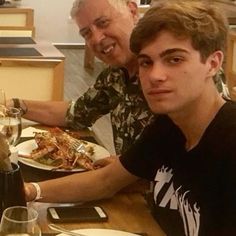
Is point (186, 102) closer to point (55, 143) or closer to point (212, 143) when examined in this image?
point (212, 143)

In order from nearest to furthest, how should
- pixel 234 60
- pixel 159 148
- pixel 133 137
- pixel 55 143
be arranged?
1. pixel 159 148
2. pixel 55 143
3. pixel 133 137
4. pixel 234 60

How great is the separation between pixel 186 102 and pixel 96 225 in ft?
1.22

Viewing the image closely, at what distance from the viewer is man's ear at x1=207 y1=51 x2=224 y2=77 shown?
1387mm

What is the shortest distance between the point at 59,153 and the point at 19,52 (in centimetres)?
122

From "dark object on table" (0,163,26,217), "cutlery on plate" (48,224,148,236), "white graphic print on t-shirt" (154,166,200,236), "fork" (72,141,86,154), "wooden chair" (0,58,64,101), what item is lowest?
"wooden chair" (0,58,64,101)

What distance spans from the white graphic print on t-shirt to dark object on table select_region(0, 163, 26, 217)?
37cm

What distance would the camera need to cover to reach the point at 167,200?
1525 millimetres

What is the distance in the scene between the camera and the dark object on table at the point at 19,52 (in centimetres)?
293

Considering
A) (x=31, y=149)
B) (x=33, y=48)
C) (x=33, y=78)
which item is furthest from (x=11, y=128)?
(x=33, y=48)

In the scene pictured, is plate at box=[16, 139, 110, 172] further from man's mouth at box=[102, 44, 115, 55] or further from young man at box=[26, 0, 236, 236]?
young man at box=[26, 0, 236, 236]

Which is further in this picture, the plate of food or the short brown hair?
the plate of food

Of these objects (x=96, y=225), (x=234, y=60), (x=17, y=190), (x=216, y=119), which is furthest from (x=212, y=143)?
(x=234, y=60)

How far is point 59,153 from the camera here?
1882 mm

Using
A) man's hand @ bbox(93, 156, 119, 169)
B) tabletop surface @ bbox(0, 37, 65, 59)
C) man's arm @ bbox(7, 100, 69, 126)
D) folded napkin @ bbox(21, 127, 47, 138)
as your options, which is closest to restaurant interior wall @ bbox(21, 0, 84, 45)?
tabletop surface @ bbox(0, 37, 65, 59)
